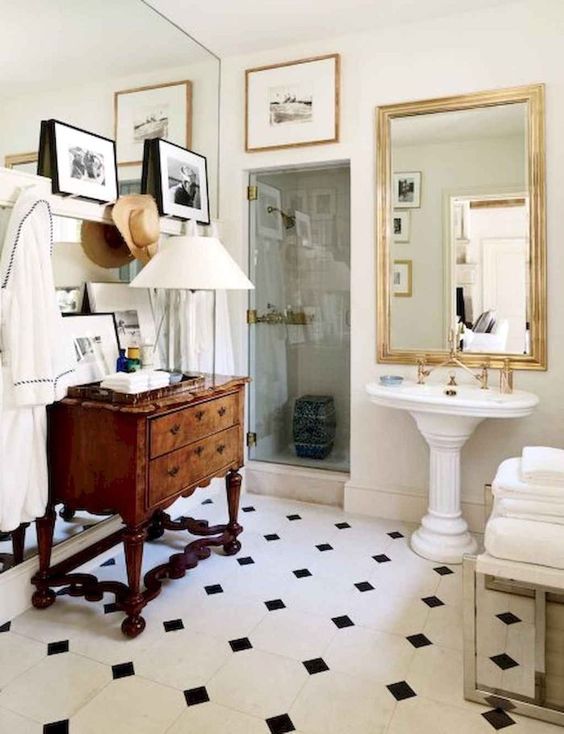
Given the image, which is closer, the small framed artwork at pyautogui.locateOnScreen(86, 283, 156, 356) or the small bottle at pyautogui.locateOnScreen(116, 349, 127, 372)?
the small bottle at pyautogui.locateOnScreen(116, 349, 127, 372)

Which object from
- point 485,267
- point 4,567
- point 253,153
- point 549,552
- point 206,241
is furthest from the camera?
point 253,153

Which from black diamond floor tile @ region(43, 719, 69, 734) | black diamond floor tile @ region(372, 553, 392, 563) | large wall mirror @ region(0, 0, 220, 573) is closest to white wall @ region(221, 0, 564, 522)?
large wall mirror @ region(0, 0, 220, 573)

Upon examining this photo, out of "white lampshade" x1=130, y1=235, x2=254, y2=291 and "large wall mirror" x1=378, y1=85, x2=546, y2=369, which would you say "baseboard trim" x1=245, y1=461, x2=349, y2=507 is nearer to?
"large wall mirror" x1=378, y1=85, x2=546, y2=369

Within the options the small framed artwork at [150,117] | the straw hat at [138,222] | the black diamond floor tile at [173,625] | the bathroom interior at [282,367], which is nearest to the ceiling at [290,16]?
the bathroom interior at [282,367]

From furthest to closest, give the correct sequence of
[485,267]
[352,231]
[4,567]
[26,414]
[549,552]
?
[352,231]
[485,267]
[4,567]
[26,414]
[549,552]

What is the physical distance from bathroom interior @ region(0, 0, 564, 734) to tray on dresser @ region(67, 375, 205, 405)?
17 mm

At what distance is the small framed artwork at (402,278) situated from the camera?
11.0 feet

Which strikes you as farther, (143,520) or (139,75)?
(139,75)

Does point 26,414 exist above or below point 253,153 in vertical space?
below

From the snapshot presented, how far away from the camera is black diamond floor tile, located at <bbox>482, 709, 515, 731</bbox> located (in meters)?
1.75

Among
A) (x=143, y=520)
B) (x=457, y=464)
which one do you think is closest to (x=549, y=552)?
(x=457, y=464)

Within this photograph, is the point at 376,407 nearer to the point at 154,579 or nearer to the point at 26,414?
the point at 154,579

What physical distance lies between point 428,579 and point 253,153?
280 cm

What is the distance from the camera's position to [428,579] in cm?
268
